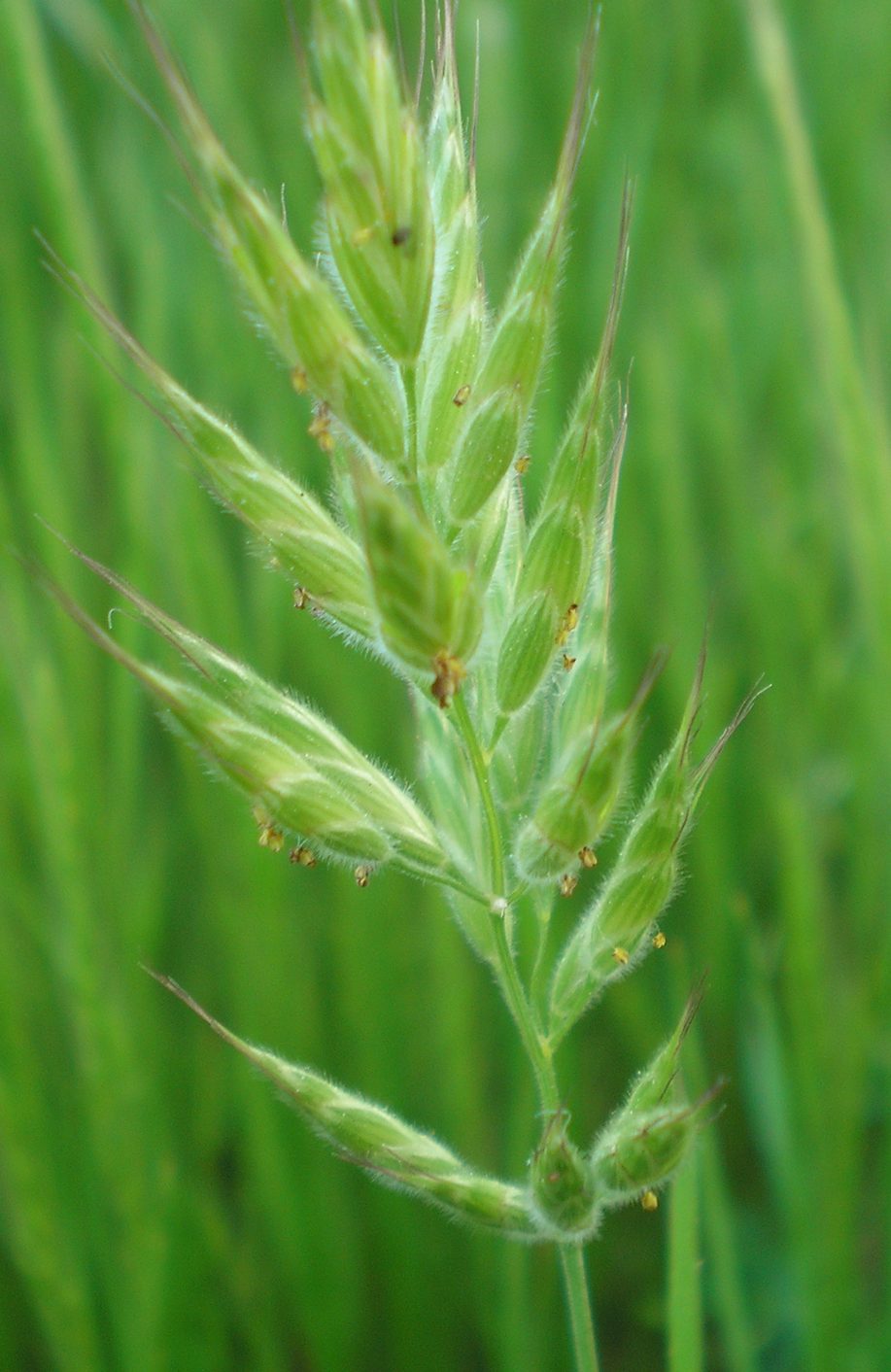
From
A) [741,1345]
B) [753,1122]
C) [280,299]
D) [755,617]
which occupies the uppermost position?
[280,299]

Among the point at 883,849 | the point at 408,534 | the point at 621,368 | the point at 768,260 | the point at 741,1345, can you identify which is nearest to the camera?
the point at 408,534

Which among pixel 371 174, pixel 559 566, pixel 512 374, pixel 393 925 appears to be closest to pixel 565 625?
pixel 559 566

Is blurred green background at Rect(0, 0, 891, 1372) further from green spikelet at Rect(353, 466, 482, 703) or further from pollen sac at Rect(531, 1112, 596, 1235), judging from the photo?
green spikelet at Rect(353, 466, 482, 703)

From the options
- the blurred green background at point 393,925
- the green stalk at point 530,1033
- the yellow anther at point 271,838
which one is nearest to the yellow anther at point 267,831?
the yellow anther at point 271,838

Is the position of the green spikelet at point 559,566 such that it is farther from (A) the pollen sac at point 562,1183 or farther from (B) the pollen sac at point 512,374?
(A) the pollen sac at point 562,1183

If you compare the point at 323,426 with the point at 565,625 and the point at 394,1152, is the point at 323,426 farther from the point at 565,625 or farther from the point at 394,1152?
the point at 394,1152

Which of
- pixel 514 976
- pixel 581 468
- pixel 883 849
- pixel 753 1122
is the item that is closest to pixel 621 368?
pixel 883 849

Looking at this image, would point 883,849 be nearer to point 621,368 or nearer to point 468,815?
point 468,815

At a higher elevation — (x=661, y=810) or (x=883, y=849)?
(x=661, y=810)
